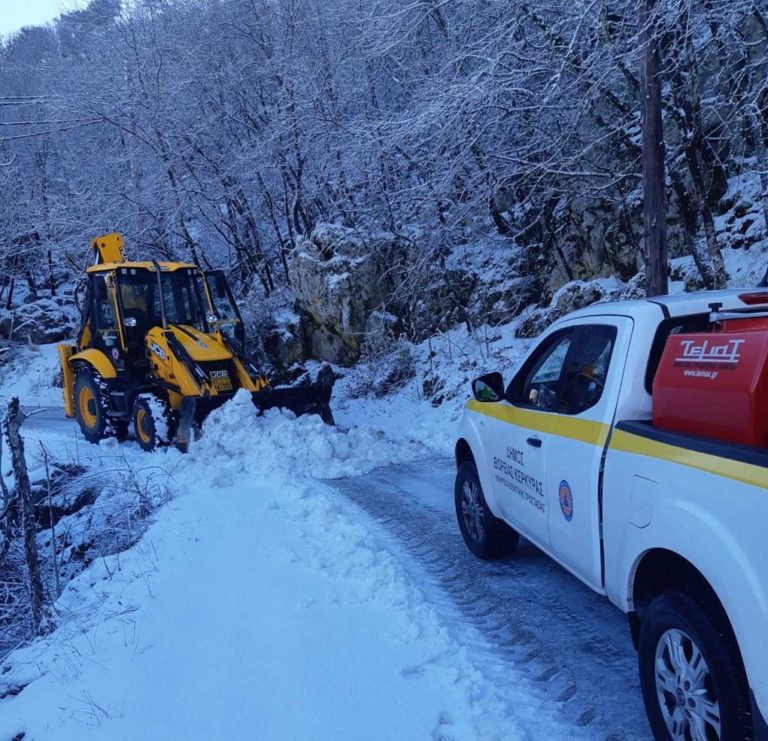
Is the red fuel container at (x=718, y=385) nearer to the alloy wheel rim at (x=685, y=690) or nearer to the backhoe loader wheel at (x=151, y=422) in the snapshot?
the alloy wheel rim at (x=685, y=690)

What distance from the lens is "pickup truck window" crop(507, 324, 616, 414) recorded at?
3787 millimetres

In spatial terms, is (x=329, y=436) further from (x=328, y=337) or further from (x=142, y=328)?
(x=328, y=337)

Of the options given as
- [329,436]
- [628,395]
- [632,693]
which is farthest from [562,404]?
[329,436]

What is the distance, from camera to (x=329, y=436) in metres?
10.2

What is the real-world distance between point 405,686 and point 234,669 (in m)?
1.05

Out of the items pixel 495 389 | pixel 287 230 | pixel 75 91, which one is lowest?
pixel 495 389

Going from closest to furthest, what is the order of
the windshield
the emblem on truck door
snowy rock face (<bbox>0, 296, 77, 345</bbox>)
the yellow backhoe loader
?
the emblem on truck door
the yellow backhoe loader
the windshield
snowy rock face (<bbox>0, 296, 77, 345</bbox>)

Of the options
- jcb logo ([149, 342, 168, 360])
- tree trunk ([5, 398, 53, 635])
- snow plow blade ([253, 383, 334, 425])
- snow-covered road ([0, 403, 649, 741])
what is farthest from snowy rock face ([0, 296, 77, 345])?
snow-covered road ([0, 403, 649, 741])

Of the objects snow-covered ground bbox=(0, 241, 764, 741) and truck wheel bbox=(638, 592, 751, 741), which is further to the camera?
snow-covered ground bbox=(0, 241, 764, 741)

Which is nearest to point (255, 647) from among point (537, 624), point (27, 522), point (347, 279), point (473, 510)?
point (537, 624)

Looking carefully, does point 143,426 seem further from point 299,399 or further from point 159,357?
point 299,399

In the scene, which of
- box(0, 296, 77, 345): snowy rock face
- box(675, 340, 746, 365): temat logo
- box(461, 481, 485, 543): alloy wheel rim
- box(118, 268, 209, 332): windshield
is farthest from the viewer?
box(0, 296, 77, 345): snowy rock face

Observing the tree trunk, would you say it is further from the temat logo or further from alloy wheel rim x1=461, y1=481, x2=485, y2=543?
the temat logo

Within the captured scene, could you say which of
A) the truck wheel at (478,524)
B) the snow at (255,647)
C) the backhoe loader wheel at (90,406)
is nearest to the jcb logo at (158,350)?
the backhoe loader wheel at (90,406)
